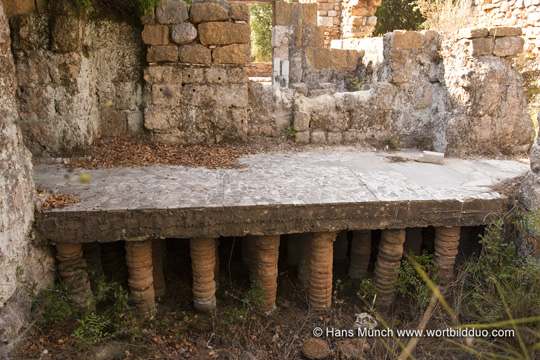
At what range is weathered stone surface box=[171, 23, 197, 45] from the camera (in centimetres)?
496

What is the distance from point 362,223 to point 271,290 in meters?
1.20

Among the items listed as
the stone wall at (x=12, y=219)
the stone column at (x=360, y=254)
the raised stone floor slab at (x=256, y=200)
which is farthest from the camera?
the stone column at (x=360, y=254)

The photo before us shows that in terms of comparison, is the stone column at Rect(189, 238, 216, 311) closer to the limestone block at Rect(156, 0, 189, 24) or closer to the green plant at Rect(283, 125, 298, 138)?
the green plant at Rect(283, 125, 298, 138)

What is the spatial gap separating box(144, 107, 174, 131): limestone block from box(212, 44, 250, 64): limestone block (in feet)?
3.09

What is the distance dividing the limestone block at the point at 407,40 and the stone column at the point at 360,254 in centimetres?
279

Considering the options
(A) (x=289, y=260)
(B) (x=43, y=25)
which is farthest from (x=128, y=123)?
(A) (x=289, y=260)

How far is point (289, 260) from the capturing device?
512 centimetres

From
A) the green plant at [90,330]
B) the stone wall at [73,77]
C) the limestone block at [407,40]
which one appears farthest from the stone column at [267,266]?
the limestone block at [407,40]

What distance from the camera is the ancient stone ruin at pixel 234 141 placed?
3.63 m

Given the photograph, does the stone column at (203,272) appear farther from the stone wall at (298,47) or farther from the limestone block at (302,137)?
the stone wall at (298,47)

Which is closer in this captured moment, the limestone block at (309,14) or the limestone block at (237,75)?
the limestone block at (237,75)

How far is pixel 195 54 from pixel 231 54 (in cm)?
45

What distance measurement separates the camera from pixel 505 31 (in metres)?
5.27

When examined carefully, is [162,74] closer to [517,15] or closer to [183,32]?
[183,32]
